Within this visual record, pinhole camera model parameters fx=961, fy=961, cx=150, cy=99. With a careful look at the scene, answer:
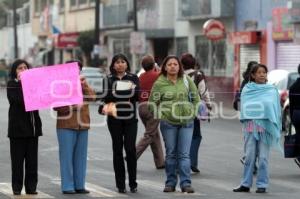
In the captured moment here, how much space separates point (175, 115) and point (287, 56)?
83.1 feet

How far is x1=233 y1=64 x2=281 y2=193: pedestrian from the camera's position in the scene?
12578 millimetres

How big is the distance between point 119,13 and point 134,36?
30.8ft

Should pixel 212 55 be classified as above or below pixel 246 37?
below

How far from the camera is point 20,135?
38.5ft

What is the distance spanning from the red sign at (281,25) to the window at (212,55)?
5.42 metres

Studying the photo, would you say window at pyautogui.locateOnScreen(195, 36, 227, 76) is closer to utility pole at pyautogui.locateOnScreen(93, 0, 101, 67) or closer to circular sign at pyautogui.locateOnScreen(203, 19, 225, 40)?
circular sign at pyautogui.locateOnScreen(203, 19, 225, 40)

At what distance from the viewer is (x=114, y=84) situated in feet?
41.4

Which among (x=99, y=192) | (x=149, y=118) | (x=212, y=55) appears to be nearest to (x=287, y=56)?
(x=212, y=55)

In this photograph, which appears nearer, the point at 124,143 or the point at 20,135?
the point at 20,135

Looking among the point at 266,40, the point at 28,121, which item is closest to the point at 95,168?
the point at 28,121

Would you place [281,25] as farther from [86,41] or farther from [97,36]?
[86,41]

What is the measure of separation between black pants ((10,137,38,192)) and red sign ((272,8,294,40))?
2495 cm

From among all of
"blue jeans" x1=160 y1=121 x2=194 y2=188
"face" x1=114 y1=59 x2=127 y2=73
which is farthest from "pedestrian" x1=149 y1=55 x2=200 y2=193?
"face" x1=114 y1=59 x2=127 y2=73

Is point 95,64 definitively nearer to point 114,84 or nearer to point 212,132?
point 212,132
